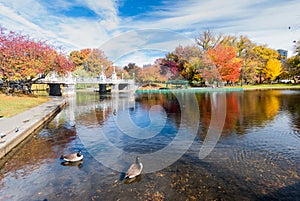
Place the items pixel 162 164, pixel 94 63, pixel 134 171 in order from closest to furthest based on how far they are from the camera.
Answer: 1. pixel 134 171
2. pixel 162 164
3. pixel 94 63

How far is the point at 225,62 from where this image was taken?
54312mm

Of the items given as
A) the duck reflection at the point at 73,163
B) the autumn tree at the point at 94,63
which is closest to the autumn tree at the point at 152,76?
the autumn tree at the point at 94,63

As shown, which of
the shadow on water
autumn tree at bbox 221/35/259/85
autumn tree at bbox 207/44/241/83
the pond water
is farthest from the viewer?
autumn tree at bbox 221/35/259/85

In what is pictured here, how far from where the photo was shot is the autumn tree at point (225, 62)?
53.9 metres

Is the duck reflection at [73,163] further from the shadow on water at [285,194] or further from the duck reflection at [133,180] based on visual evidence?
the shadow on water at [285,194]

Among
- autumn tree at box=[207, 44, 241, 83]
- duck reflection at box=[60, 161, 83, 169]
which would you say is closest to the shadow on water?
duck reflection at box=[60, 161, 83, 169]

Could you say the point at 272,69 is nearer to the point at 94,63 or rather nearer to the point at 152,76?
the point at 152,76

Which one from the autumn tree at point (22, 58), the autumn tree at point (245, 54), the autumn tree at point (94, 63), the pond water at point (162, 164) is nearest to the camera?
the pond water at point (162, 164)

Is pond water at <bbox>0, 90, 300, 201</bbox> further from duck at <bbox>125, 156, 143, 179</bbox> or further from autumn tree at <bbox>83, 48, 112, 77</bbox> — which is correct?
autumn tree at <bbox>83, 48, 112, 77</bbox>

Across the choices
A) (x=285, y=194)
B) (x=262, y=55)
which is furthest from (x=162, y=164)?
(x=262, y=55)

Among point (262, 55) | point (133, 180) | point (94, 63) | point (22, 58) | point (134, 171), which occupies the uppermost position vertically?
point (262, 55)

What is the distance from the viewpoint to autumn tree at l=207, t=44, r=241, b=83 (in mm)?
53872

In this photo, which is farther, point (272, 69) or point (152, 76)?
point (152, 76)

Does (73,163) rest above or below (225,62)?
below
